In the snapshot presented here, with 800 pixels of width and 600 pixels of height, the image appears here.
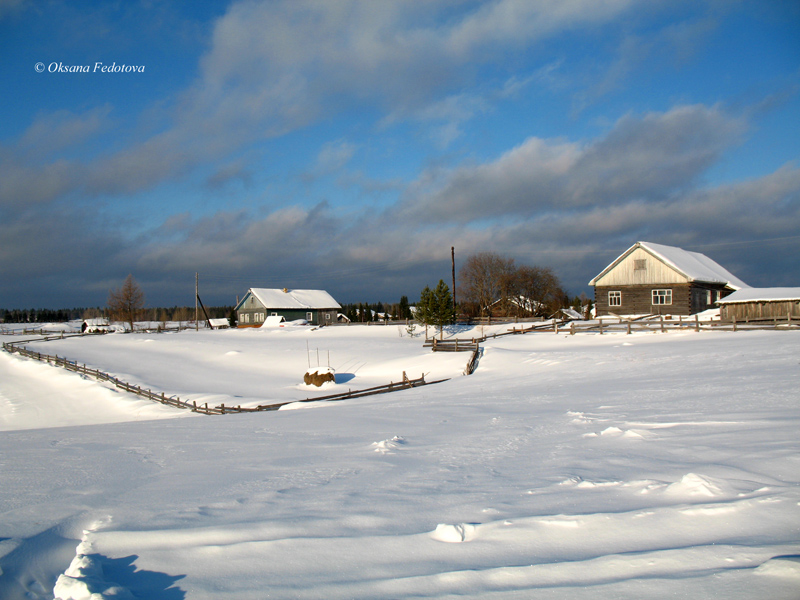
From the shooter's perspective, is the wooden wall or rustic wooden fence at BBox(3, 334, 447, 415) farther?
the wooden wall

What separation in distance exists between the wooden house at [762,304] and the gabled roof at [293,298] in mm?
58781

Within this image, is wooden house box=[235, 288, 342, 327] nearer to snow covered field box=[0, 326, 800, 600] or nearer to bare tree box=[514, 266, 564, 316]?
bare tree box=[514, 266, 564, 316]

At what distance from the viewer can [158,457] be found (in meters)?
9.57

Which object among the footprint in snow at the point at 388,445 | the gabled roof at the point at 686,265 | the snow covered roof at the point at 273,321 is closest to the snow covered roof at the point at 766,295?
the gabled roof at the point at 686,265

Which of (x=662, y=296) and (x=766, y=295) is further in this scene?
(x=662, y=296)

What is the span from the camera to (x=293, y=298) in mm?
83625

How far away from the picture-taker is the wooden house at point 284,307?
7844cm

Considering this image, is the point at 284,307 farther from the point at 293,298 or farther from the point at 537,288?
the point at 537,288

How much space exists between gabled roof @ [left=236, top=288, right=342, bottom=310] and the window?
5214 centimetres

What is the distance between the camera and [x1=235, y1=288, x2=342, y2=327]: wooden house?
257 ft

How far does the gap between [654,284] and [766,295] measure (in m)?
10.2

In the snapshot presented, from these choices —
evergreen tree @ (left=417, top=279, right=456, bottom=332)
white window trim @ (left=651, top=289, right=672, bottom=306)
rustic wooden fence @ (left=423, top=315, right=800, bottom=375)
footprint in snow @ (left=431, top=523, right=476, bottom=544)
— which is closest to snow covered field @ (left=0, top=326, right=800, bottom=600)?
footprint in snow @ (left=431, top=523, right=476, bottom=544)

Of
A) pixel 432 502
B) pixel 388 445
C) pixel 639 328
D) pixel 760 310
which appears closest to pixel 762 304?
pixel 760 310

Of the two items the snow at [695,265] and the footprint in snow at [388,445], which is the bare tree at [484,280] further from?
the footprint in snow at [388,445]
